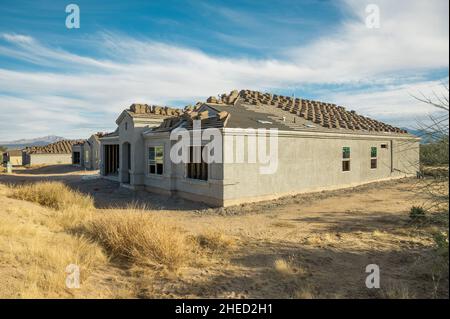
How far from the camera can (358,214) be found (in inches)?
478

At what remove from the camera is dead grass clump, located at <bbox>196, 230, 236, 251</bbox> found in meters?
8.21

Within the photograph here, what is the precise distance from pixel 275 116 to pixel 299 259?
12431 millimetres

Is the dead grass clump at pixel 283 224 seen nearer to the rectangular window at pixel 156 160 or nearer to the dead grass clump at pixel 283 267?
the dead grass clump at pixel 283 267

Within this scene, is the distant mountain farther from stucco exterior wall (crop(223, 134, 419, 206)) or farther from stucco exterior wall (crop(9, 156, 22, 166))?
stucco exterior wall (crop(9, 156, 22, 166))

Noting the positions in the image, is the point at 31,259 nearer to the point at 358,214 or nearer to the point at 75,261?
the point at 75,261

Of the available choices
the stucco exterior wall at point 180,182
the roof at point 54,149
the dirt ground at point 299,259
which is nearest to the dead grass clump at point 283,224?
the dirt ground at point 299,259

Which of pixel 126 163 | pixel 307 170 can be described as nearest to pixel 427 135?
pixel 307 170

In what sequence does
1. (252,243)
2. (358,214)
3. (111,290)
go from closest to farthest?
(111,290) < (252,243) < (358,214)

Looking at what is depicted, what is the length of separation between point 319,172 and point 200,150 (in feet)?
22.4

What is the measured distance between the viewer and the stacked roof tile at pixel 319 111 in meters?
20.4

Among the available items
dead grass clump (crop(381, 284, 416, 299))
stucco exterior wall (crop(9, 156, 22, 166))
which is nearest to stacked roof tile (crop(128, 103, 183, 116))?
dead grass clump (crop(381, 284, 416, 299))

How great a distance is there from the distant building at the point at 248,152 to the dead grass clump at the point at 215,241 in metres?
4.91

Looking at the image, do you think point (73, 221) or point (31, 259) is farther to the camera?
point (73, 221)
